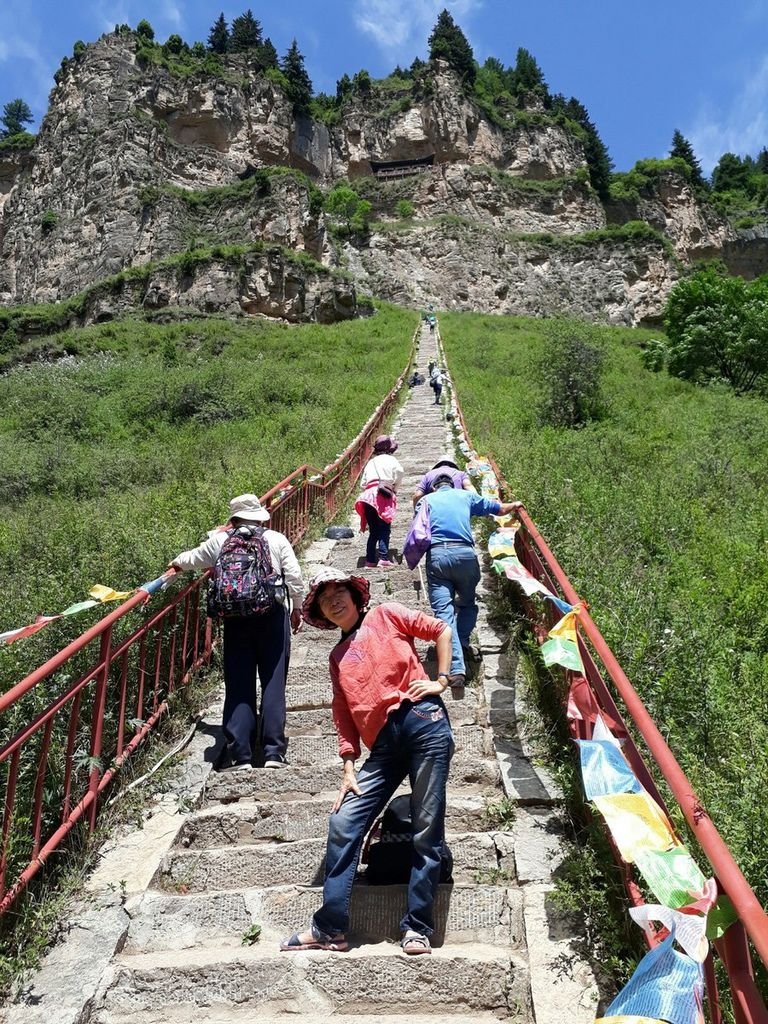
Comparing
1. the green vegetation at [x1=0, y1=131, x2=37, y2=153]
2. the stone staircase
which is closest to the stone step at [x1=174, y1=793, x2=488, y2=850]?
the stone staircase

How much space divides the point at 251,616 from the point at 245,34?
260 feet

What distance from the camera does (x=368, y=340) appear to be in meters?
30.7

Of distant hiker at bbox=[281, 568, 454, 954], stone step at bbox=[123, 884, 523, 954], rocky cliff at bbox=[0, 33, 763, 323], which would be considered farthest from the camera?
rocky cliff at bbox=[0, 33, 763, 323]

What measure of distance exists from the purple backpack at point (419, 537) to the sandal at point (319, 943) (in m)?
2.79

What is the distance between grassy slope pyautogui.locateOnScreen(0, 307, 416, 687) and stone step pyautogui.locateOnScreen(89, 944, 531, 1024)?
2309 millimetres

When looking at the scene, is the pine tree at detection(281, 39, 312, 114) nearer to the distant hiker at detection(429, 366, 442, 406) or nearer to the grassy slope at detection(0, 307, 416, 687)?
the grassy slope at detection(0, 307, 416, 687)

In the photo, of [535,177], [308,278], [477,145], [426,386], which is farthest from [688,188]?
[426,386]

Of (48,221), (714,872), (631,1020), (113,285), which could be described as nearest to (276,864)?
(631,1020)

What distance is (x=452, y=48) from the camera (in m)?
64.7

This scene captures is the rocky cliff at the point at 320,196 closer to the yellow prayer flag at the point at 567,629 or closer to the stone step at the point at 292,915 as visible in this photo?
the yellow prayer flag at the point at 567,629

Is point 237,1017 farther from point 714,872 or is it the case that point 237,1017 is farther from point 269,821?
point 714,872

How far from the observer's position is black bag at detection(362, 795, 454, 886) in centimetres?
311

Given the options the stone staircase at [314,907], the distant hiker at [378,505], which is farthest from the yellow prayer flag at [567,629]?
the distant hiker at [378,505]

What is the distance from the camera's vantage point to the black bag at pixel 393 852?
3109 mm
